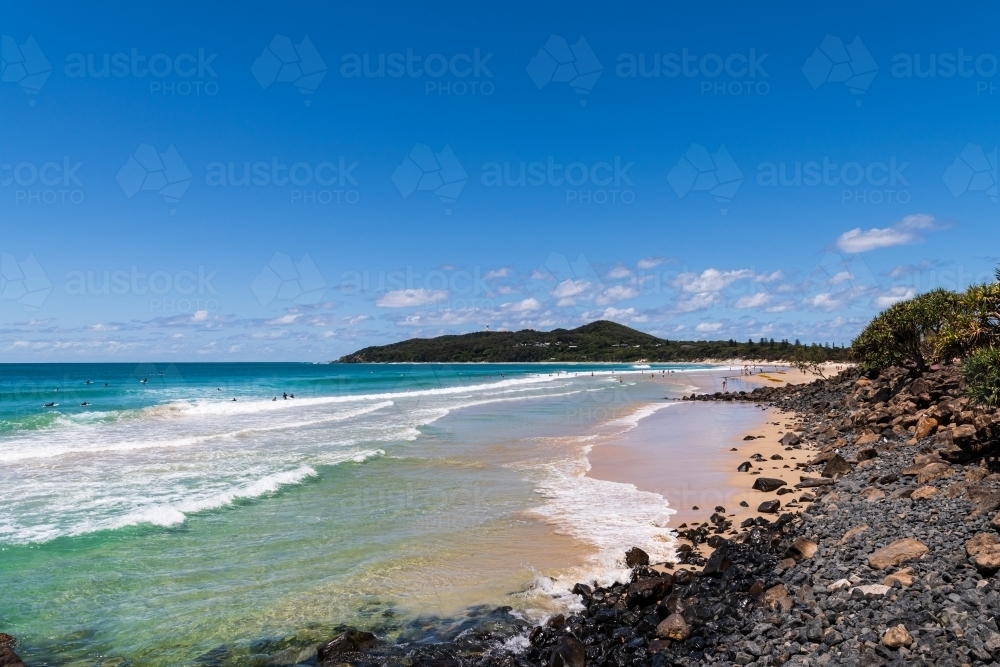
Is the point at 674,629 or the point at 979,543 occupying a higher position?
the point at 979,543

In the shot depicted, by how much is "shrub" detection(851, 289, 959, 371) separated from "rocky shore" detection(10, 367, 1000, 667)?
16.0 m

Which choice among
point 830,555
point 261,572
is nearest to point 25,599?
point 261,572

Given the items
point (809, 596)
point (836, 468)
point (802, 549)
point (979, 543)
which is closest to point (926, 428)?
point (836, 468)

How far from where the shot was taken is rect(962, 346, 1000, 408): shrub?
11.4 m

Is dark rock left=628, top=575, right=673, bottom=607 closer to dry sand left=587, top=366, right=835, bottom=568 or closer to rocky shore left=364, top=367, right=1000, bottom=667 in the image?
rocky shore left=364, top=367, right=1000, bottom=667

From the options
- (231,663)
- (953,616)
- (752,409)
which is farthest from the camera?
(752,409)

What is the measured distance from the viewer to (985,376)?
38.6ft

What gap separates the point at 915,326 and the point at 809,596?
79.4 ft

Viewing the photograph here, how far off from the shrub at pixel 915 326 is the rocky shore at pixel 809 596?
15967 mm

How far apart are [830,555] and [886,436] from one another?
35.2ft

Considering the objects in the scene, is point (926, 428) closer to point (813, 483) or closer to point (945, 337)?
point (813, 483)

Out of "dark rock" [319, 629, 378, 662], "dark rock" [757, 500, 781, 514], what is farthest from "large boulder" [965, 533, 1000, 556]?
"dark rock" [319, 629, 378, 662]

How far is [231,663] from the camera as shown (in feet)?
24.3

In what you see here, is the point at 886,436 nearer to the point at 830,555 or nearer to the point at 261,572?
the point at 830,555
